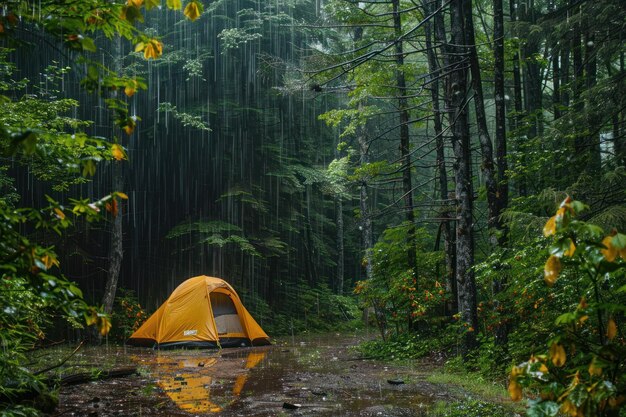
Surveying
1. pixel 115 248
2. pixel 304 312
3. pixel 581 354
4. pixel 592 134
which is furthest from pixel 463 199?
pixel 304 312

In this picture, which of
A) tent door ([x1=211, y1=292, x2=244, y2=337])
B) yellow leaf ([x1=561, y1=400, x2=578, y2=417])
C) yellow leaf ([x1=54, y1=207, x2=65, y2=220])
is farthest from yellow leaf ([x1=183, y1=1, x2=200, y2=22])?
tent door ([x1=211, y1=292, x2=244, y2=337])

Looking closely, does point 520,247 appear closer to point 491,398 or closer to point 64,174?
point 491,398

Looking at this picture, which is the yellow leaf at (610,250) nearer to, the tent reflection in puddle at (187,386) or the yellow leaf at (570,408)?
the yellow leaf at (570,408)

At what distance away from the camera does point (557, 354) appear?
9.09ft

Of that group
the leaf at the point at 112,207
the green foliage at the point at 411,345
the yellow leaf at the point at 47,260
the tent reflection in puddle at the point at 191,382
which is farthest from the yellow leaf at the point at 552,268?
the green foliage at the point at 411,345

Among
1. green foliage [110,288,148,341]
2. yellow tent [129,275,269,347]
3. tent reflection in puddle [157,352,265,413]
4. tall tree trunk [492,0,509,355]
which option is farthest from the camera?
green foliage [110,288,148,341]

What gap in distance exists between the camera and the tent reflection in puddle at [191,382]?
24.4 ft

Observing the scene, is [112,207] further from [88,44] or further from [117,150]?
[88,44]

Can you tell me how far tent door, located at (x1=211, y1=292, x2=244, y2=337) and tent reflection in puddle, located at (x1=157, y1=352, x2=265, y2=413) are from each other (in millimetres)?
3645

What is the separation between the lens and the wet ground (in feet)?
23.1

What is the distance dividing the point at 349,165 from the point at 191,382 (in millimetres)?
15777

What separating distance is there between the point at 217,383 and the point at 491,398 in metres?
4.34

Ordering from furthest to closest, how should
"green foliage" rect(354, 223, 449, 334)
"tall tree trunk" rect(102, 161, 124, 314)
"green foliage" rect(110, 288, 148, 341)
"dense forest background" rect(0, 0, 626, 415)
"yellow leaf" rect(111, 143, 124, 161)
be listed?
"green foliage" rect(110, 288, 148, 341) → "tall tree trunk" rect(102, 161, 124, 314) → "green foliage" rect(354, 223, 449, 334) → "dense forest background" rect(0, 0, 626, 415) → "yellow leaf" rect(111, 143, 124, 161)

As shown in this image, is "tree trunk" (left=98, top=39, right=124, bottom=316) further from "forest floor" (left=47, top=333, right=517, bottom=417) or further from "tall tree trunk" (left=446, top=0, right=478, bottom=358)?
"tall tree trunk" (left=446, top=0, right=478, bottom=358)
